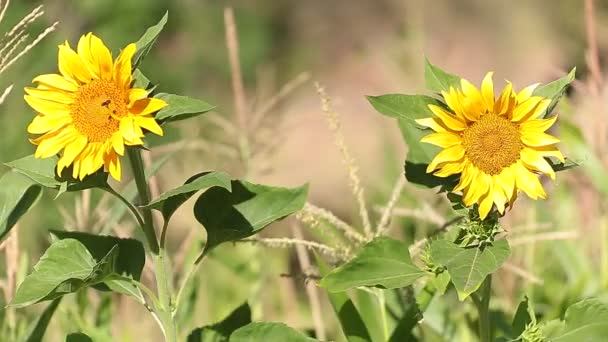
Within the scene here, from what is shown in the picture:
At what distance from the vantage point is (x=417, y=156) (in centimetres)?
113

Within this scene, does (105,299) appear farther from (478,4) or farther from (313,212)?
(478,4)

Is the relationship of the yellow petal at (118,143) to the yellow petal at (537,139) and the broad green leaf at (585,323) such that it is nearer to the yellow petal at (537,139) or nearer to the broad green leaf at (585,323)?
the yellow petal at (537,139)

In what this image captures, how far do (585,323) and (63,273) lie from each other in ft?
1.68

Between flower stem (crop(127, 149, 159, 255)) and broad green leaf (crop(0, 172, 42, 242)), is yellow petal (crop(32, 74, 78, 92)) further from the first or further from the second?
broad green leaf (crop(0, 172, 42, 242))

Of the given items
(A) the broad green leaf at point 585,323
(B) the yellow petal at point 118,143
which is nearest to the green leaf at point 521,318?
(A) the broad green leaf at point 585,323

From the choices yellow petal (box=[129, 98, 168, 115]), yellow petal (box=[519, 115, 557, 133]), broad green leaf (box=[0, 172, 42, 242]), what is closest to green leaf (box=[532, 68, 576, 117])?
yellow petal (box=[519, 115, 557, 133])

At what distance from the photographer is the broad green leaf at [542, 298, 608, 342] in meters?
1.03

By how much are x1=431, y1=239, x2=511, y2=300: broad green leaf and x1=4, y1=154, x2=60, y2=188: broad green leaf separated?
366 mm

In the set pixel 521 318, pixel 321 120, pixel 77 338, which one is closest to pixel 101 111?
pixel 77 338

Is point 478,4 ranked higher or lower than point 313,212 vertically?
higher

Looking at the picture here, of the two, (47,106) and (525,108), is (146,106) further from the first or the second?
(525,108)

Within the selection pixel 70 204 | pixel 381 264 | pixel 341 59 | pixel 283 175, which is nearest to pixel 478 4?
pixel 341 59

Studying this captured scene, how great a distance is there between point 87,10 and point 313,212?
2615 mm

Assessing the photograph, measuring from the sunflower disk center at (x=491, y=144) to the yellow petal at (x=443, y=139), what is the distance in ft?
0.03
